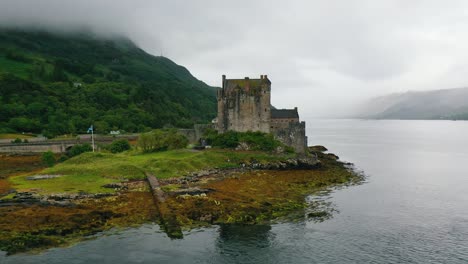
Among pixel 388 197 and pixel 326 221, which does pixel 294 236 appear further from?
pixel 388 197

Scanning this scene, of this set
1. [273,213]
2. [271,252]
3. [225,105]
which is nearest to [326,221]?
[273,213]

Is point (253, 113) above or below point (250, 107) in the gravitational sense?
below

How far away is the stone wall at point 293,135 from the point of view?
8869cm

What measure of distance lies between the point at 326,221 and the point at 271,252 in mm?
12289

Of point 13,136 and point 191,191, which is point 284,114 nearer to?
point 191,191

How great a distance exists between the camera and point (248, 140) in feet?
279

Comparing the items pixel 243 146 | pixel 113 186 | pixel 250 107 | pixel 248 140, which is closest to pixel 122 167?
pixel 113 186

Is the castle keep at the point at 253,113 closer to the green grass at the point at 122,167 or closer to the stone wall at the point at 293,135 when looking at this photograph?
the stone wall at the point at 293,135

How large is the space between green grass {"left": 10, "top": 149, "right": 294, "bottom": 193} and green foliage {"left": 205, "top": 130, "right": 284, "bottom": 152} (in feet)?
10.3

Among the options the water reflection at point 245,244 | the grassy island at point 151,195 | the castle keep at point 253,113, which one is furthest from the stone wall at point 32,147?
the water reflection at point 245,244

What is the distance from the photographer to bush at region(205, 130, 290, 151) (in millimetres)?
84000

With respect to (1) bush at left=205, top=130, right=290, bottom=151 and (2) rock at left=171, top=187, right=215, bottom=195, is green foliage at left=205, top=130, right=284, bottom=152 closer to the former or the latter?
(1) bush at left=205, top=130, right=290, bottom=151

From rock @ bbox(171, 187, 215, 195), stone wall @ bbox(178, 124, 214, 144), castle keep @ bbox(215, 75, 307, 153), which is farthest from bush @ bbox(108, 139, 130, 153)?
rock @ bbox(171, 187, 215, 195)

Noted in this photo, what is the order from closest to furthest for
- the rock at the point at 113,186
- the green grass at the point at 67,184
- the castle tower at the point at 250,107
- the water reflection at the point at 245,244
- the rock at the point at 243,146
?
1. the water reflection at the point at 245,244
2. the green grass at the point at 67,184
3. the rock at the point at 113,186
4. the rock at the point at 243,146
5. the castle tower at the point at 250,107
